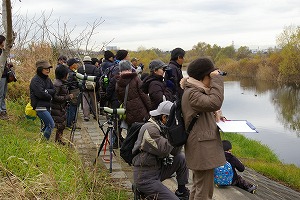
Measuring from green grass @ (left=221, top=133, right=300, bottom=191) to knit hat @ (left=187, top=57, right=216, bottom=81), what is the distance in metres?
6.13

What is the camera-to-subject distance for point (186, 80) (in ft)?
10.7

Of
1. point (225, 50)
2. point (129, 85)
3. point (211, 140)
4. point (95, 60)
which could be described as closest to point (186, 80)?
point (211, 140)

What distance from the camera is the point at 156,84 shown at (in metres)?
5.09

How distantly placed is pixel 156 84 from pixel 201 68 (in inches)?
77.1

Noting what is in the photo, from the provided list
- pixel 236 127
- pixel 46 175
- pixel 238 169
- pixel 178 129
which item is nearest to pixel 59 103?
pixel 46 175

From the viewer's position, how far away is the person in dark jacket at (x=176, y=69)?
17.9ft

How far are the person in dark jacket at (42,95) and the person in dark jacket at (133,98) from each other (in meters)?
1.24

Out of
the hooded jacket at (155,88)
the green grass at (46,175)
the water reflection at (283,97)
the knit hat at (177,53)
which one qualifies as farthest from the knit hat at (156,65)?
the water reflection at (283,97)

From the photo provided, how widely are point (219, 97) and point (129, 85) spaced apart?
2330 mm

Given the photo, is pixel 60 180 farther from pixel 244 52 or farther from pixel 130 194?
pixel 244 52

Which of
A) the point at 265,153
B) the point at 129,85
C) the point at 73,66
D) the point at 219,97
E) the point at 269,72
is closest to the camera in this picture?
the point at 219,97

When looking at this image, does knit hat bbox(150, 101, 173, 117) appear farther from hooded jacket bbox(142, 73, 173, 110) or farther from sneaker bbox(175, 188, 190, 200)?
hooded jacket bbox(142, 73, 173, 110)

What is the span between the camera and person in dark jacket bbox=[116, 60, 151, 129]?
5.16 metres

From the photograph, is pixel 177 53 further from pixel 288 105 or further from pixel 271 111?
pixel 288 105
